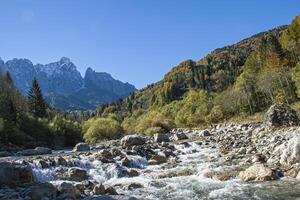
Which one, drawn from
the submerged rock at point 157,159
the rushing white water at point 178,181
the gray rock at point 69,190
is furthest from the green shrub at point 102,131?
the gray rock at point 69,190

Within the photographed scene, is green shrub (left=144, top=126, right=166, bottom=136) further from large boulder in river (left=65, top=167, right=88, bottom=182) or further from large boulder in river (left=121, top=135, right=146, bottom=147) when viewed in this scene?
large boulder in river (left=65, top=167, right=88, bottom=182)

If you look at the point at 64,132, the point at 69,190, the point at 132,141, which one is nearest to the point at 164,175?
the point at 69,190

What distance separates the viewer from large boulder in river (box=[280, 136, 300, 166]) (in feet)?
91.4

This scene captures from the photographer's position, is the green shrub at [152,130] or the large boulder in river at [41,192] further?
the green shrub at [152,130]

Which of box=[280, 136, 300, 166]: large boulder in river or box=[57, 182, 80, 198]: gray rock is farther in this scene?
box=[280, 136, 300, 166]: large boulder in river

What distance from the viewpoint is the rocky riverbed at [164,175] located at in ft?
72.8

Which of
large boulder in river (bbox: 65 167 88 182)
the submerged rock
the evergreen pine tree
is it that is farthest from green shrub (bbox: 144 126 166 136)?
large boulder in river (bbox: 65 167 88 182)

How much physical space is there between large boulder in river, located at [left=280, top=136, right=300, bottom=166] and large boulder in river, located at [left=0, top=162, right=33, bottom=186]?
55.3 ft

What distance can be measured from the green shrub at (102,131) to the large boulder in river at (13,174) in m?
57.2

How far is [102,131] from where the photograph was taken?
8656 centimetres

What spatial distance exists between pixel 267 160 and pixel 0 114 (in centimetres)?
5914

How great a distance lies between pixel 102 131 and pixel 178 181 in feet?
198

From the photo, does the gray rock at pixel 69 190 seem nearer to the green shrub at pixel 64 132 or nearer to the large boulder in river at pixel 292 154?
the large boulder in river at pixel 292 154

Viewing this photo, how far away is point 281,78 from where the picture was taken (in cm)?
7988
